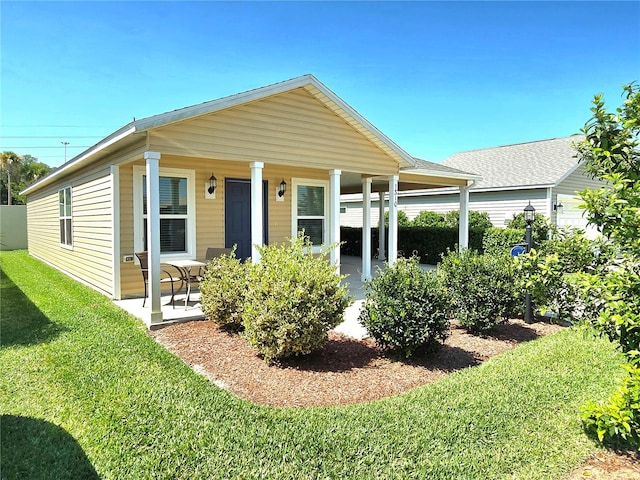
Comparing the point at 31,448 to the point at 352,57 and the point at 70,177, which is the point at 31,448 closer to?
the point at 70,177

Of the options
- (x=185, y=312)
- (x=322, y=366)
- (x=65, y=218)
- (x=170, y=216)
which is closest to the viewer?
(x=322, y=366)

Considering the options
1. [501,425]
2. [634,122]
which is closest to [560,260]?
[634,122]

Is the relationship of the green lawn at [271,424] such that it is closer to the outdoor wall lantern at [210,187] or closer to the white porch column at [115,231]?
the white porch column at [115,231]

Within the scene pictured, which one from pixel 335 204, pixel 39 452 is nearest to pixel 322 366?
pixel 39 452

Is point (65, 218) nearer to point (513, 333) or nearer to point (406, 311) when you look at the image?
point (406, 311)

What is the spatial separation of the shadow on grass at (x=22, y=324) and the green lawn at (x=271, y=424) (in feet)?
2.18

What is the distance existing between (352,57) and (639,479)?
1188 cm

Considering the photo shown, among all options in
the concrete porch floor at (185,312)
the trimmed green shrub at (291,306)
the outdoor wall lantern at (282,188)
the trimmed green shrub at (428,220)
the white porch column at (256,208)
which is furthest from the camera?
the trimmed green shrub at (428,220)

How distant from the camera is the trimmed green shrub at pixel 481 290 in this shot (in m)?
5.80

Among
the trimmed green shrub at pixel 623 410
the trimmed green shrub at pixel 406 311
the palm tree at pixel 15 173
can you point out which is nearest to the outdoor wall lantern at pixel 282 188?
the trimmed green shrub at pixel 406 311

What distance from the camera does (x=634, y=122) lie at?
2.72 meters

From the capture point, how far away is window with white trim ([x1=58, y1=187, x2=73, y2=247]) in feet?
35.9

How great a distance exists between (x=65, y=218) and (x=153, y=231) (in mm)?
7294

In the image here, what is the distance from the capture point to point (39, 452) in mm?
2861
